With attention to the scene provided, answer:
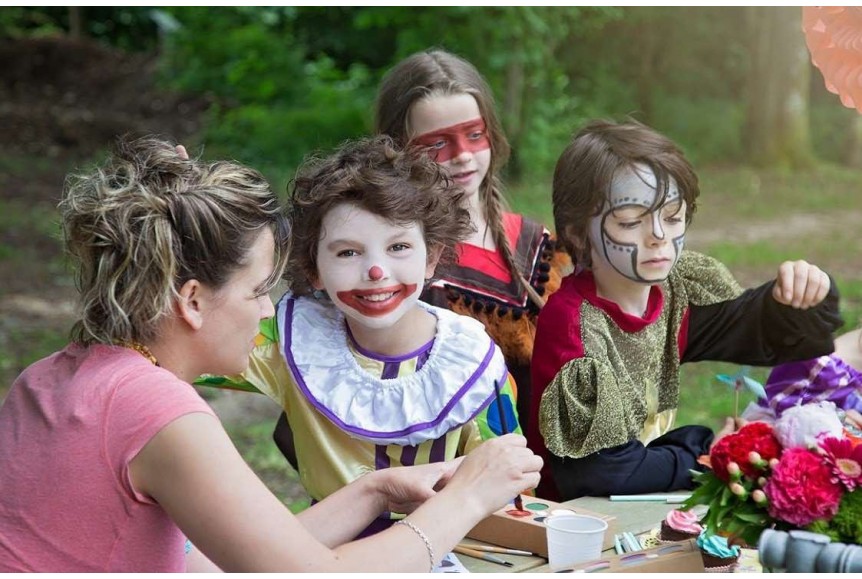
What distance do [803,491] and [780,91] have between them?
11.2 meters

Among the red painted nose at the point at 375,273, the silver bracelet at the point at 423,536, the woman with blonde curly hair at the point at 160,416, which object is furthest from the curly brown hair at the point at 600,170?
the silver bracelet at the point at 423,536

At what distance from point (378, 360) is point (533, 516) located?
53 cm

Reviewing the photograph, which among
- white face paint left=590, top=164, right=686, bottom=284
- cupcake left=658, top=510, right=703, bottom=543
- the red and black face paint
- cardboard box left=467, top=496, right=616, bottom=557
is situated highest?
the red and black face paint

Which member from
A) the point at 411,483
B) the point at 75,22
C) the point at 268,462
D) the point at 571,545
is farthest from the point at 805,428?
the point at 75,22

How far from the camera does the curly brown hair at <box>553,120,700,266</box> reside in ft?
8.69

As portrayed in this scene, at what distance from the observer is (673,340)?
2.87 metres

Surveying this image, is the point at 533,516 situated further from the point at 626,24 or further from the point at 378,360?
the point at 626,24

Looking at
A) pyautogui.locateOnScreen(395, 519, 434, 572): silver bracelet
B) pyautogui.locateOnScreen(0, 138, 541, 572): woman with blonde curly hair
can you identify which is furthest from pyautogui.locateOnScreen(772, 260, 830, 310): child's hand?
pyautogui.locateOnScreen(395, 519, 434, 572): silver bracelet

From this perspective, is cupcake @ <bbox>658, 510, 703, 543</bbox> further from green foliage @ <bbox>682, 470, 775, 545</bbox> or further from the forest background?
the forest background

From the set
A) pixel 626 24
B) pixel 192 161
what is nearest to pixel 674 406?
pixel 192 161

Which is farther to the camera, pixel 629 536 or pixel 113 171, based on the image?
pixel 629 536

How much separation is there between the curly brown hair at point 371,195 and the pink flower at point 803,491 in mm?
1017

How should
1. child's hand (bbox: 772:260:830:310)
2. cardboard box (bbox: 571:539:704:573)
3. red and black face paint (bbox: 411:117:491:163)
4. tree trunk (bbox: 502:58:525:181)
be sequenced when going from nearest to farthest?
1. cardboard box (bbox: 571:539:704:573)
2. child's hand (bbox: 772:260:830:310)
3. red and black face paint (bbox: 411:117:491:163)
4. tree trunk (bbox: 502:58:525:181)

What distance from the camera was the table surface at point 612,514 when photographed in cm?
221
